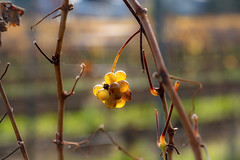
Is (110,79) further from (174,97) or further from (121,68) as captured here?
(121,68)

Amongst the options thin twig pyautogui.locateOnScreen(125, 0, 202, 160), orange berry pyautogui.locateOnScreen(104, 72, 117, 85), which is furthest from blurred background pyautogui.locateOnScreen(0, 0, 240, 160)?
thin twig pyautogui.locateOnScreen(125, 0, 202, 160)

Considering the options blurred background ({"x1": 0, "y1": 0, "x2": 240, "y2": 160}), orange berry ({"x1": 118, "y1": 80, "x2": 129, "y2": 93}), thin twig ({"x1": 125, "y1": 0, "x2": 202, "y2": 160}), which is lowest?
blurred background ({"x1": 0, "y1": 0, "x2": 240, "y2": 160})

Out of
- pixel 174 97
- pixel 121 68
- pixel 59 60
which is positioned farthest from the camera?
pixel 121 68

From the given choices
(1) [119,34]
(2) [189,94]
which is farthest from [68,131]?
(2) [189,94]

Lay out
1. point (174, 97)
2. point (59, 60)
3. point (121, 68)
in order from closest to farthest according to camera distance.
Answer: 1. point (174, 97)
2. point (59, 60)
3. point (121, 68)

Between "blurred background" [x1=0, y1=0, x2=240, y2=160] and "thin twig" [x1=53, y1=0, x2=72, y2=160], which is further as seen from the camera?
"blurred background" [x1=0, y1=0, x2=240, y2=160]

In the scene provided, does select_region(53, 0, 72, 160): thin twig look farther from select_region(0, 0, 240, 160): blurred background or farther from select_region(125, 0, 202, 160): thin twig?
select_region(0, 0, 240, 160): blurred background

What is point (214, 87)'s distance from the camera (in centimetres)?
655

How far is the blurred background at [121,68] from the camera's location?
4328mm

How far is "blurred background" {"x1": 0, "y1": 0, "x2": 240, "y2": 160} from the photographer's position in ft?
14.2

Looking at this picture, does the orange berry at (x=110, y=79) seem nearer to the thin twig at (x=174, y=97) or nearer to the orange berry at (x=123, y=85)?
the orange berry at (x=123, y=85)

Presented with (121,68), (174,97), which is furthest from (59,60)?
(121,68)

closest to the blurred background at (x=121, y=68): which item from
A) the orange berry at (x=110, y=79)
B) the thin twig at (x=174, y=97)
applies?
the orange berry at (x=110, y=79)

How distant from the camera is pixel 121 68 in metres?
5.98
